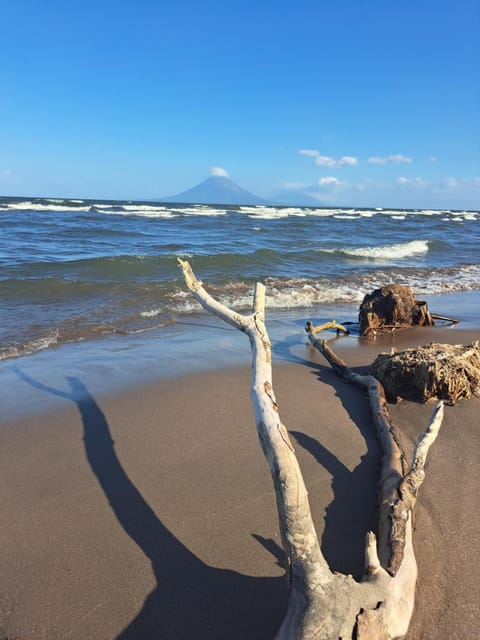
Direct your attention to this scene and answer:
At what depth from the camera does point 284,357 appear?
5.37m

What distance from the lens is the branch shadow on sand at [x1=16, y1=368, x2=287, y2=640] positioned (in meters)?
1.81

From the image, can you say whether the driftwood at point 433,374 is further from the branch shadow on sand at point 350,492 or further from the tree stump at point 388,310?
the tree stump at point 388,310

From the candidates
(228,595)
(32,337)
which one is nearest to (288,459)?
(228,595)

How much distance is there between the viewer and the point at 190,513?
2.51 meters

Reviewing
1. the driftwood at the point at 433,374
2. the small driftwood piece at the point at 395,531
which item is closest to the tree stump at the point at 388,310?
the driftwood at the point at 433,374

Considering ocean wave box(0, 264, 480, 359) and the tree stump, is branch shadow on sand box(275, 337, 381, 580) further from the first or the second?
ocean wave box(0, 264, 480, 359)

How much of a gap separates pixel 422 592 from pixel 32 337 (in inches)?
222

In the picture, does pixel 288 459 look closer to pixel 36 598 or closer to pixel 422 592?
pixel 422 592

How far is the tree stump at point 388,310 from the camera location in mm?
6629

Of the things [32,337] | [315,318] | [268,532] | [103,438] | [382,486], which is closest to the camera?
[268,532]

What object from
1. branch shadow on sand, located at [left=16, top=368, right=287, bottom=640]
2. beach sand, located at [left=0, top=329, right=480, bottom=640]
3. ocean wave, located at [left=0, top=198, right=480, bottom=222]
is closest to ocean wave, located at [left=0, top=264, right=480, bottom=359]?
beach sand, located at [left=0, top=329, right=480, bottom=640]

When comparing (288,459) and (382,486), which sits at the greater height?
(288,459)

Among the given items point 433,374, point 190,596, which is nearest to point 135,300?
point 433,374

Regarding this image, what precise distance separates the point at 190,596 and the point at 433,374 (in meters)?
2.88
